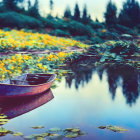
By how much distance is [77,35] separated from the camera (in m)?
34.8

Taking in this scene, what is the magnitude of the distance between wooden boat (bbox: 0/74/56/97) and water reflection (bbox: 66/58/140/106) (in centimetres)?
164

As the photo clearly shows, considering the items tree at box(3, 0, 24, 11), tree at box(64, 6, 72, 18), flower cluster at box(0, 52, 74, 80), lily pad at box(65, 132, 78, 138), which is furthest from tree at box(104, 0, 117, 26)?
lily pad at box(65, 132, 78, 138)

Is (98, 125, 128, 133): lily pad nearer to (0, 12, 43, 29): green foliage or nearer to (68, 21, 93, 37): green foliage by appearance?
(0, 12, 43, 29): green foliage

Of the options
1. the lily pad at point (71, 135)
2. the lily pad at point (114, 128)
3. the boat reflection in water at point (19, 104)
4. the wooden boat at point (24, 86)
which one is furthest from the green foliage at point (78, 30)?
the lily pad at point (71, 135)

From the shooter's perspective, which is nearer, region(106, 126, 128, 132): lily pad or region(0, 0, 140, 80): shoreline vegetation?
region(106, 126, 128, 132): lily pad

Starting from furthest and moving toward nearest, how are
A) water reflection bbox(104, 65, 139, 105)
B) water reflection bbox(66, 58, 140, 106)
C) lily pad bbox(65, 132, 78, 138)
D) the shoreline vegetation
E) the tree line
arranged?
the tree line, the shoreline vegetation, water reflection bbox(66, 58, 140, 106), water reflection bbox(104, 65, 139, 105), lily pad bbox(65, 132, 78, 138)

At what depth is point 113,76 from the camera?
50.5 feet

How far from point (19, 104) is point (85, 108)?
2260mm

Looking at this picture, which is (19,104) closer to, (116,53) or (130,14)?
(116,53)

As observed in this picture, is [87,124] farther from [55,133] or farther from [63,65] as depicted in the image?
[63,65]

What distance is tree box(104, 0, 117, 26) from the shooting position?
40438 millimetres

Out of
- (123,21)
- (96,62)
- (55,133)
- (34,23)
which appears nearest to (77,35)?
(34,23)

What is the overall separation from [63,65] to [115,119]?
31.9 ft

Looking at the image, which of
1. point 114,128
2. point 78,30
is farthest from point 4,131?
point 78,30
